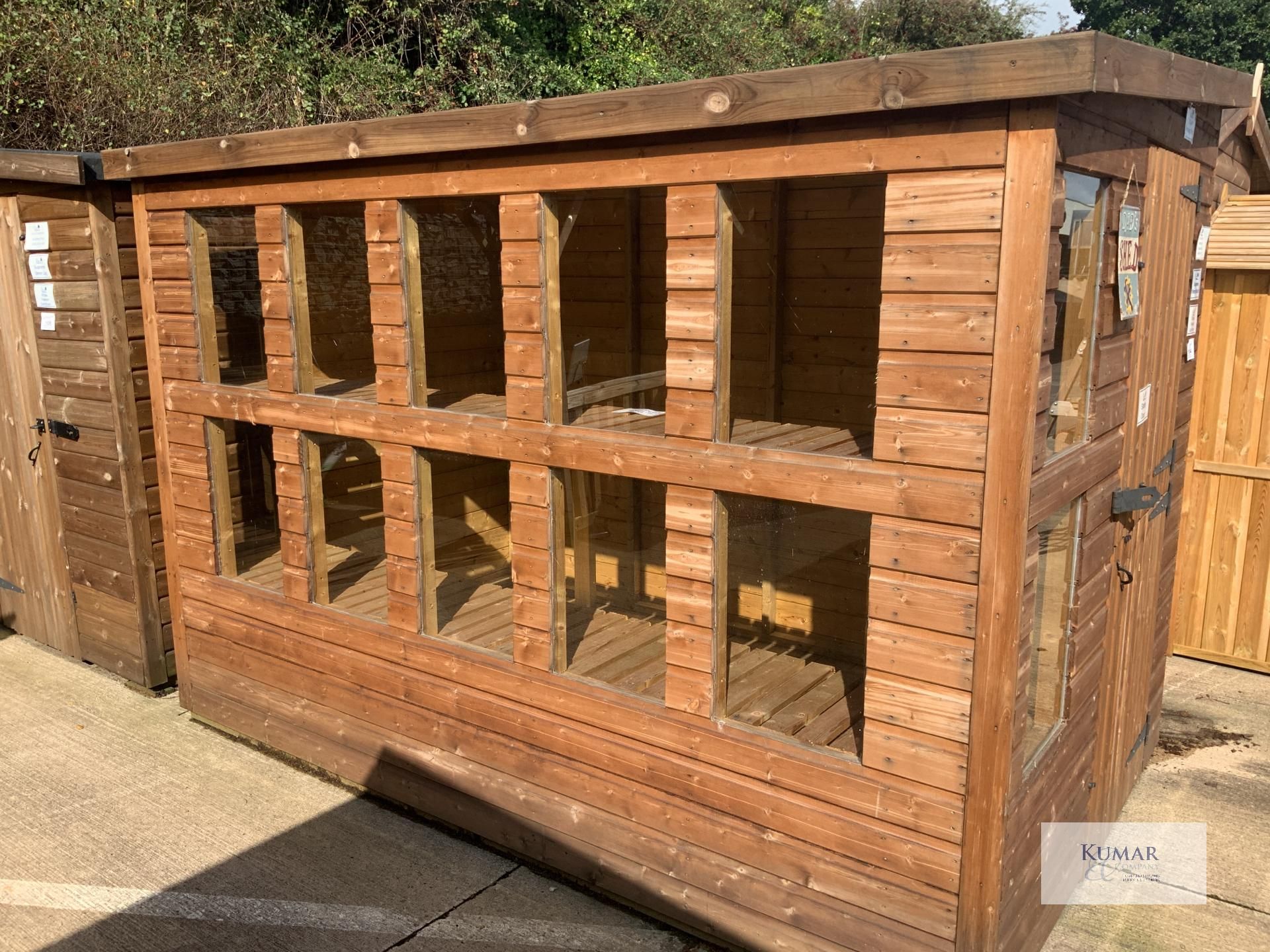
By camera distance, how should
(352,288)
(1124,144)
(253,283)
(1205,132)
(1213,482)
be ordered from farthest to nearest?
(1213,482)
(253,283)
(352,288)
(1205,132)
(1124,144)

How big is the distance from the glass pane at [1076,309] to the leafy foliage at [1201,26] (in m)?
27.0

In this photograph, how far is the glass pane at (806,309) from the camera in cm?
378

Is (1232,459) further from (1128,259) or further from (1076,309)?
(1076,309)

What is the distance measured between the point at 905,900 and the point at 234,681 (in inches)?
144

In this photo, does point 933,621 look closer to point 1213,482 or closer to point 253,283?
point 253,283

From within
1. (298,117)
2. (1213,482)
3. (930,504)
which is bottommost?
(1213,482)

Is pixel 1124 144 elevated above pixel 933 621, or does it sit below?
above

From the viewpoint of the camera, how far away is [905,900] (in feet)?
10.4

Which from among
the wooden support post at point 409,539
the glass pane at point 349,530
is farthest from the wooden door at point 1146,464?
the glass pane at point 349,530

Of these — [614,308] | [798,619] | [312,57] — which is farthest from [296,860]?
[312,57]

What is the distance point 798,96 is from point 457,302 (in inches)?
83.2

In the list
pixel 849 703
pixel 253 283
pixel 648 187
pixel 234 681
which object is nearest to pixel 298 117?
pixel 253 283

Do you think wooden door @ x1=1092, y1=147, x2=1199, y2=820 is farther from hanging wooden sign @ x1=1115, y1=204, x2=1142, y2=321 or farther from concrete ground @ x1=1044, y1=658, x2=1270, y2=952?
concrete ground @ x1=1044, y1=658, x2=1270, y2=952

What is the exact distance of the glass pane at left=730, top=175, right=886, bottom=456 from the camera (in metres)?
3.78
